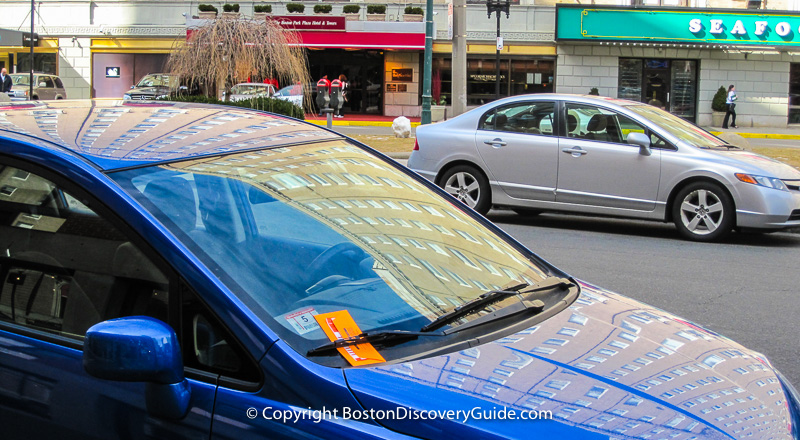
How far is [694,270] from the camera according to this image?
7.84m

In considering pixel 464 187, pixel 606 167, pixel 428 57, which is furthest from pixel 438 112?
pixel 606 167

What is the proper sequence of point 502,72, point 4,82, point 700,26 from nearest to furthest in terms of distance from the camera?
point 4,82
point 700,26
point 502,72

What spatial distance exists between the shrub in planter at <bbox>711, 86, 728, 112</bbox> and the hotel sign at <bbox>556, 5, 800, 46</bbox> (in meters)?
1.98

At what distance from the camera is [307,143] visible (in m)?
3.10

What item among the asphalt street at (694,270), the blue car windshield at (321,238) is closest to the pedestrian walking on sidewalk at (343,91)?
the asphalt street at (694,270)

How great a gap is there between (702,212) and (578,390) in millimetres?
7780

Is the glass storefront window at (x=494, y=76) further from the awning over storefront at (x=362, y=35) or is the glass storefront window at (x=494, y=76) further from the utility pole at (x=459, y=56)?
the utility pole at (x=459, y=56)

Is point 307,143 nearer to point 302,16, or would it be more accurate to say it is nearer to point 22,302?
point 22,302

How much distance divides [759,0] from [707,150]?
2865 cm

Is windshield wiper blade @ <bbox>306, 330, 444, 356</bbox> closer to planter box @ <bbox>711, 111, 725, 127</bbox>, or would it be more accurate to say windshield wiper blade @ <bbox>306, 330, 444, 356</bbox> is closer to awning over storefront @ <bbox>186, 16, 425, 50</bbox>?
awning over storefront @ <bbox>186, 16, 425, 50</bbox>

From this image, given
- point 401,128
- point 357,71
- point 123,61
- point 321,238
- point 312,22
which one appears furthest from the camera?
point 123,61

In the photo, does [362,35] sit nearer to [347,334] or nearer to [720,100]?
[720,100]

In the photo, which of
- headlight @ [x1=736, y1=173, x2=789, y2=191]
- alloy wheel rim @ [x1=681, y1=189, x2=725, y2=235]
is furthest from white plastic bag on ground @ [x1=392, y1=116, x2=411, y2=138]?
headlight @ [x1=736, y1=173, x2=789, y2=191]

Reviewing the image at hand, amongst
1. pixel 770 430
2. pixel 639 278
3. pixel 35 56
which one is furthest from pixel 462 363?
pixel 35 56
